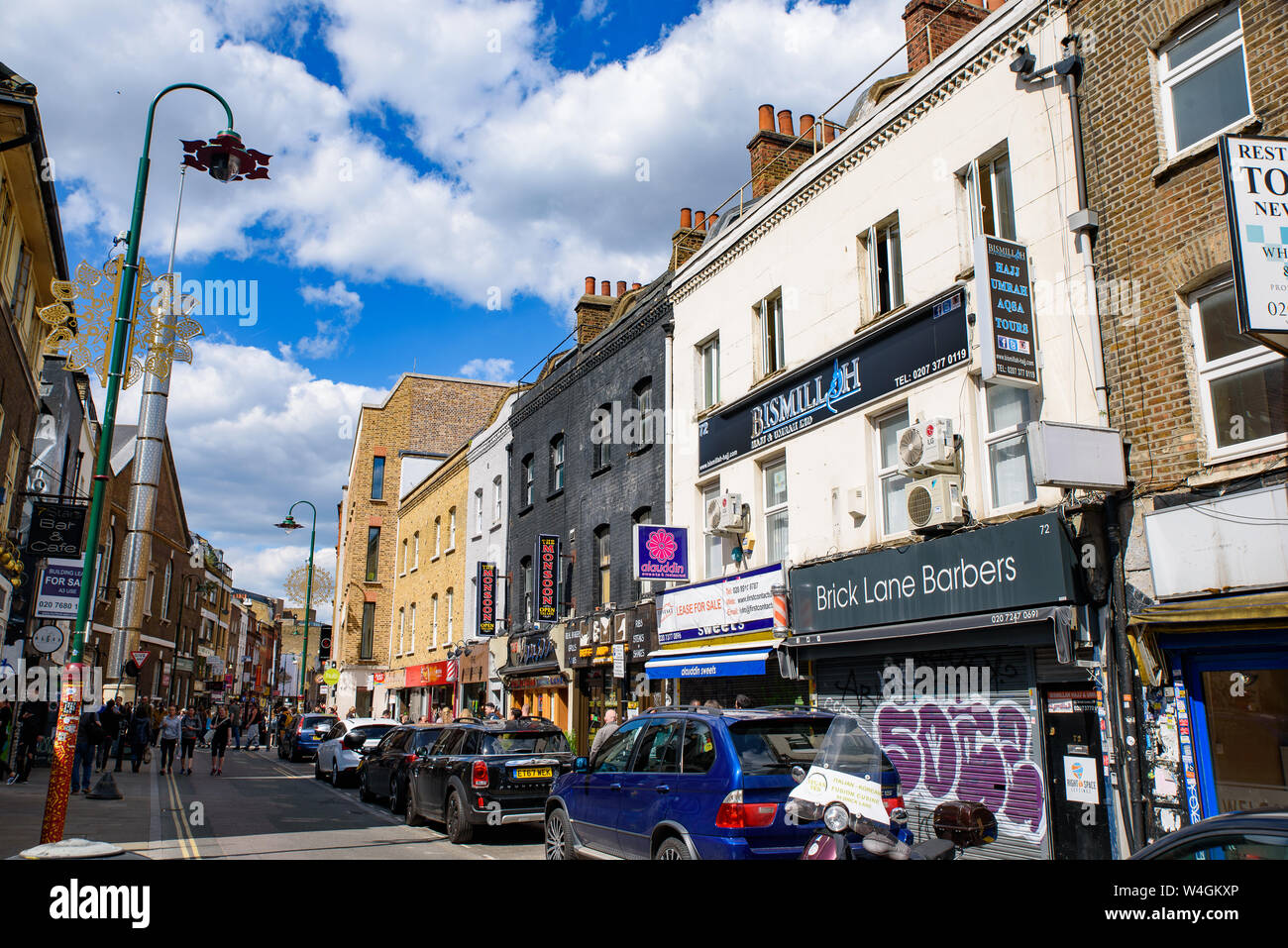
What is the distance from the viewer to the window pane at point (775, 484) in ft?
52.6

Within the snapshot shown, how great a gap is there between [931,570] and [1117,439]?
114 inches

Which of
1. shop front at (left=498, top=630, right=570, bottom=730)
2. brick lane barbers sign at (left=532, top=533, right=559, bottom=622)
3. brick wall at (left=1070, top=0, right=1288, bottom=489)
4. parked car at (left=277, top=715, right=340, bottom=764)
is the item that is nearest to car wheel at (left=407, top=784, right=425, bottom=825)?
shop front at (left=498, top=630, right=570, bottom=730)

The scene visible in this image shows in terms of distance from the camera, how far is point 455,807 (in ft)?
42.5

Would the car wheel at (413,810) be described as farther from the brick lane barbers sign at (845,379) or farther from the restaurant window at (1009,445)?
the restaurant window at (1009,445)

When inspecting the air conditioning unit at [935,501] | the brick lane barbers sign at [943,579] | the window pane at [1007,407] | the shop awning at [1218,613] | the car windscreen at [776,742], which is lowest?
the car windscreen at [776,742]

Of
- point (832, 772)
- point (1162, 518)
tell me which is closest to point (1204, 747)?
point (1162, 518)

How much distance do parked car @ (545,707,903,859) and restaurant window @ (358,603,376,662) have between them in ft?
127

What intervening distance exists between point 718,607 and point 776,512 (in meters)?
2.00

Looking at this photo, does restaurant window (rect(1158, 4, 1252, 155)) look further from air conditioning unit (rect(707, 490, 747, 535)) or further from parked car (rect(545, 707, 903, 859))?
air conditioning unit (rect(707, 490, 747, 535))

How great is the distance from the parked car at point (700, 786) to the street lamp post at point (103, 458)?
5309mm

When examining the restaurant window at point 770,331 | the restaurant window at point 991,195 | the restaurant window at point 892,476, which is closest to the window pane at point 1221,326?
the restaurant window at point 991,195

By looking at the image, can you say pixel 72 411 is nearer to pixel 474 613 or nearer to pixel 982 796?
pixel 474 613

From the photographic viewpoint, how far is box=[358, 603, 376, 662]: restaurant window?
151 ft

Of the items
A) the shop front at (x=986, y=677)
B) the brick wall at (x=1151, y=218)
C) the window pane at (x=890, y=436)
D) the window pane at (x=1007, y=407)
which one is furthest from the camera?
the window pane at (x=890, y=436)
